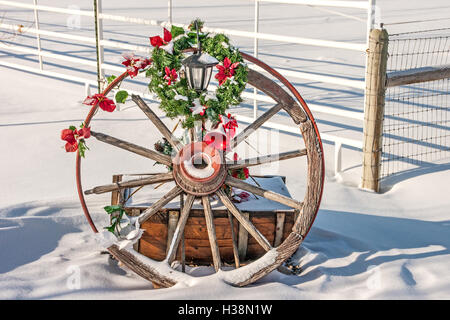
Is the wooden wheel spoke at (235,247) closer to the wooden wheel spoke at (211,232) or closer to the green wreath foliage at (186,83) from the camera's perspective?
the wooden wheel spoke at (211,232)

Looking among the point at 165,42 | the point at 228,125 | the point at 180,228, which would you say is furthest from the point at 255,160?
the point at 165,42

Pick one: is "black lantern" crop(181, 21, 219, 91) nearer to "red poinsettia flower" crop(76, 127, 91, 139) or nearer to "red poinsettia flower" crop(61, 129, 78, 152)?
"red poinsettia flower" crop(76, 127, 91, 139)

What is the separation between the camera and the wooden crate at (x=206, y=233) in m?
3.89

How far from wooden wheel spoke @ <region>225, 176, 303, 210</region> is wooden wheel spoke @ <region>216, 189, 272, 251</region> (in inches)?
3.3

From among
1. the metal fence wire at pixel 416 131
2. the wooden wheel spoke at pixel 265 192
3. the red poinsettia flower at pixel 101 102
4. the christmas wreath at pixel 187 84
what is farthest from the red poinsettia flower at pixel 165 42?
the metal fence wire at pixel 416 131

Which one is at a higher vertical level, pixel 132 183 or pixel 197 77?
pixel 197 77

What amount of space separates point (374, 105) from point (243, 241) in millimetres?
2033

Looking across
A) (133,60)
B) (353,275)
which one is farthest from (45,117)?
(353,275)

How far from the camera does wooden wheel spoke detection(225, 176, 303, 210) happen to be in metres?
3.80

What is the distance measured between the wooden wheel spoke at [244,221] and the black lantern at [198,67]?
0.64 m

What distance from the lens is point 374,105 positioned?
541 centimetres

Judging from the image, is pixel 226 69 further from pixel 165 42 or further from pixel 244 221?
pixel 244 221

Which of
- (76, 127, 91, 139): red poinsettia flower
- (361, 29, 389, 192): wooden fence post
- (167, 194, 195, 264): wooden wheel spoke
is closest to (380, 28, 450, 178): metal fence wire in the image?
(361, 29, 389, 192): wooden fence post
